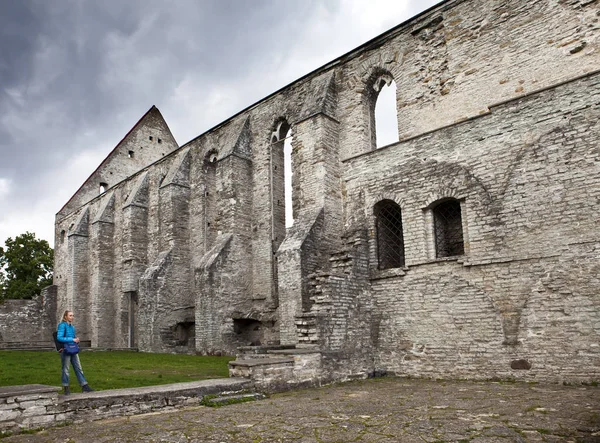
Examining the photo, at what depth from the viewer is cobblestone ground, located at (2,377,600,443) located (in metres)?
5.33

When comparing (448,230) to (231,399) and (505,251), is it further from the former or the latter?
(231,399)

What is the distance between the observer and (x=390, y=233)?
12.7m

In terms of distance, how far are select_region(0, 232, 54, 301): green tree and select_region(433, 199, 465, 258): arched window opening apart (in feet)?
97.6

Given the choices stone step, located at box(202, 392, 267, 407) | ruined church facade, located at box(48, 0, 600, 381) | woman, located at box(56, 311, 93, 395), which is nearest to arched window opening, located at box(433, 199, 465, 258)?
ruined church facade, located at box(48, 0, 600, 381)

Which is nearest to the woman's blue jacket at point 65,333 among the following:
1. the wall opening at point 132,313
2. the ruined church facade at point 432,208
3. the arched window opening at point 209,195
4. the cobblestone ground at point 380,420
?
the cobblestone ground at point 380,420

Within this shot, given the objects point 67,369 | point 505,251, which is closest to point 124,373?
point 67,369

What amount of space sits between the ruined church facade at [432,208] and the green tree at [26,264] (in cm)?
1960

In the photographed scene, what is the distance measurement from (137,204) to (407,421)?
19763mm

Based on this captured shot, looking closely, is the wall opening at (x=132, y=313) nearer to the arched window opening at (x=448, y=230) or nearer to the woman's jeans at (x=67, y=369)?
the woman's jeans at (x=67, y=369)

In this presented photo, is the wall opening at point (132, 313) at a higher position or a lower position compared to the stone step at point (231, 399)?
higher

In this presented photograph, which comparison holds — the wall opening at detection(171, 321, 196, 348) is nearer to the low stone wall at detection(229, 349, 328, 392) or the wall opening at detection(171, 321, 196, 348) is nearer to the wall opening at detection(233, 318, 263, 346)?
the wall opening at detection(233, 318, 263, 346)

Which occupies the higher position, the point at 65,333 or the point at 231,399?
the point at 65,333

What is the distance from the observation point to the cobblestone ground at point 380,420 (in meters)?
5.33

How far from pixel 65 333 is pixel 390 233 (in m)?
7.70
